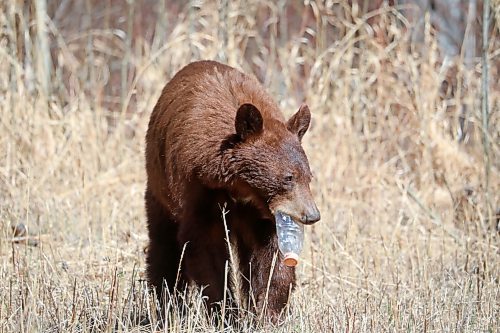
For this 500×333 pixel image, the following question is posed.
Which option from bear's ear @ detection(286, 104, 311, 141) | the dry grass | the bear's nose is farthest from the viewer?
the dry grass

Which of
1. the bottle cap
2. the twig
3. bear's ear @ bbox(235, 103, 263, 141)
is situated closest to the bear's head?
bear's ear @ bbox(235, 103, 263, 141)

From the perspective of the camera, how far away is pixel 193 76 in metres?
5.62

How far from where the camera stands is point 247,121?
16.2ft

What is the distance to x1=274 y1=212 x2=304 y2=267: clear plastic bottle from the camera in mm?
4941

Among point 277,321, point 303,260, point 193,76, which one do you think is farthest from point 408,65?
point 277,321

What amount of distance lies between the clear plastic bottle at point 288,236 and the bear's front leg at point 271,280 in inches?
9.6

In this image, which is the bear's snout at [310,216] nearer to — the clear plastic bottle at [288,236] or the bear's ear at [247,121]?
the clear plastic bottle at [288,236]

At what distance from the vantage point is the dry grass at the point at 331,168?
6.38 meters

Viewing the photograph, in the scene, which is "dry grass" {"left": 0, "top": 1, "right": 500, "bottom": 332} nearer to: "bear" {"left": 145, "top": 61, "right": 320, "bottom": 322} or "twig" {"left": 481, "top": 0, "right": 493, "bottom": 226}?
"twig" {"left": 481, "top": 0, "right": 493, "bottom": 226}

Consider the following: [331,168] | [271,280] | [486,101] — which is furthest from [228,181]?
[331,168]

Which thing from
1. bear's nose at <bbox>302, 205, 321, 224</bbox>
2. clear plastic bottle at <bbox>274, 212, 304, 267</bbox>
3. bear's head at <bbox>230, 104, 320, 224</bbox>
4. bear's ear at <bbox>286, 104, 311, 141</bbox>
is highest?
bear's ear at <bbox>286, 104, 311, 141</bbox>

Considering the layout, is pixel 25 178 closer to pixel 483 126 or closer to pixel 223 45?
pixel 223 45

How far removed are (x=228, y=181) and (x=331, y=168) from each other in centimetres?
375

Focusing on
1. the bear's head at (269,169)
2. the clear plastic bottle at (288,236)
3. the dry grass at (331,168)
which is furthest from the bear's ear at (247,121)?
the dry grass at (331,168)
